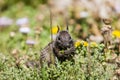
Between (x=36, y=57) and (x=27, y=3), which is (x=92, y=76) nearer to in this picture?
(x=36, y=57)

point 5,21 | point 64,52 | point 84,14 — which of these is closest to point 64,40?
point 64,52

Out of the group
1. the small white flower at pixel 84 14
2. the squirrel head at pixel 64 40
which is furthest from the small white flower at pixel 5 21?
the squirrel head at pixel 64 40

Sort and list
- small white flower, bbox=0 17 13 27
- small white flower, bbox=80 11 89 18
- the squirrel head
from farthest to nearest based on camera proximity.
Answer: small white flower, bbox=0 17 13 27 → small white flower, bbox=80 11 89 18 → the squirrel head

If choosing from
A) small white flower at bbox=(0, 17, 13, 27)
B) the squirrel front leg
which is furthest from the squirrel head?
small white flower at bbox=(0, 17, 13, 27)

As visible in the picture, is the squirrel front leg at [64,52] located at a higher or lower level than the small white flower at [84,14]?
higher

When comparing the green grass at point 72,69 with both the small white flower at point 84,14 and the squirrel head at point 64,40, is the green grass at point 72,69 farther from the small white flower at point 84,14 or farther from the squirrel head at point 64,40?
the small white flower at point 84,14

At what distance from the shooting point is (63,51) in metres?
5.81

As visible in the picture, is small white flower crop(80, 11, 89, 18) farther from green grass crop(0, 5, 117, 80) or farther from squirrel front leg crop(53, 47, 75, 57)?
squirrel front leg crop(53, 47, 75, 57)

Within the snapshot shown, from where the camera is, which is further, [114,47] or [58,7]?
[58,7]

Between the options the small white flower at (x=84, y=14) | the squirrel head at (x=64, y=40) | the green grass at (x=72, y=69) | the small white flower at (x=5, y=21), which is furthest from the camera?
the small white flower at (x=5, y=21)

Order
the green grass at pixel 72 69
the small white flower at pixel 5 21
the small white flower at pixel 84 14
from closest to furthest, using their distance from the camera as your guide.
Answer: the green grass at pixel 72 69 < the small white flower at pixel 84 14 < the small white flower at pixel 5 21

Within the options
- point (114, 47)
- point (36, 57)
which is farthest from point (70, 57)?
point (114, 47)

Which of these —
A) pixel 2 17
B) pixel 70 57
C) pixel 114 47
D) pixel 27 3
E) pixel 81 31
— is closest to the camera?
pixel 70 57

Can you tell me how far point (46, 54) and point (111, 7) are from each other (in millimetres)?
3908
